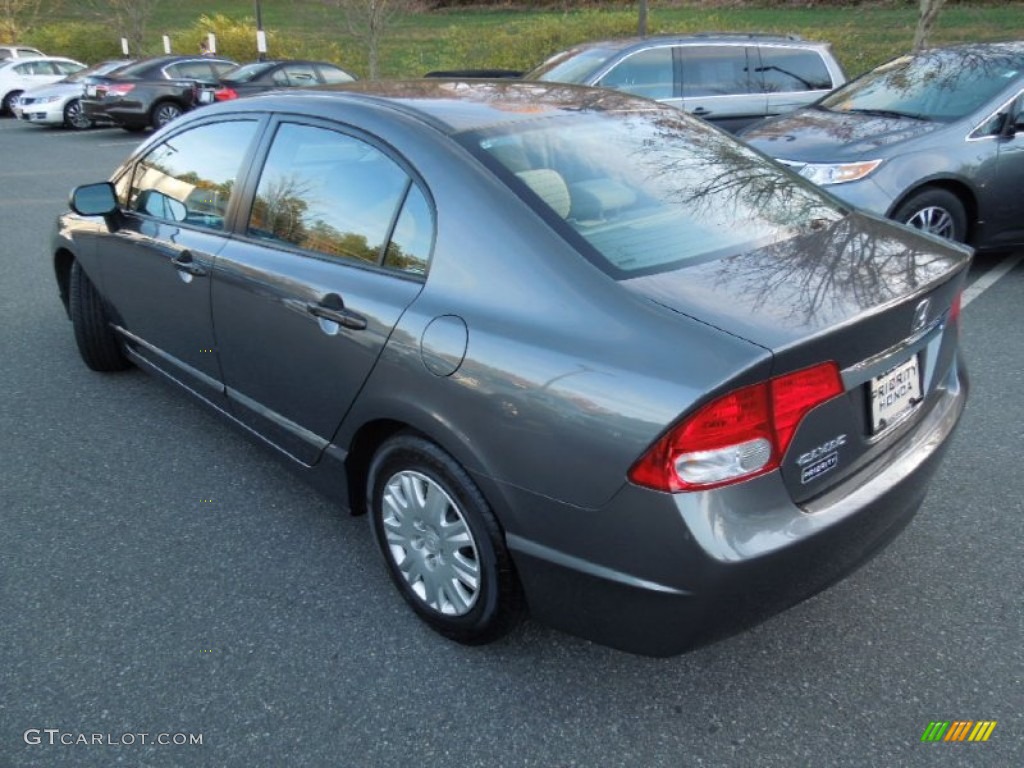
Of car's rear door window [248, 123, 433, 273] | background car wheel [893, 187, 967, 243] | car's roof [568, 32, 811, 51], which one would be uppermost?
car's roof [568, 32, 811, 51]

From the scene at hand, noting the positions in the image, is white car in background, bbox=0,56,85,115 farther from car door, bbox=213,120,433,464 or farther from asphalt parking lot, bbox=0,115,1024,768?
car door, bbox=213,120,433,464

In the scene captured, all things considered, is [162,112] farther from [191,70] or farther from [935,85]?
[935,85]

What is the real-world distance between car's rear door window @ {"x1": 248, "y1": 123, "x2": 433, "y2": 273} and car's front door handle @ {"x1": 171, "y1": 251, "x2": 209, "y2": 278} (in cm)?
31

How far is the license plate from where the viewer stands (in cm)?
212

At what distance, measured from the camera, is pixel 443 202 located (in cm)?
236

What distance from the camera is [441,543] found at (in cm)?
241

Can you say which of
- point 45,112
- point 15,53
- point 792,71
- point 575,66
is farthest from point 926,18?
point 15,53

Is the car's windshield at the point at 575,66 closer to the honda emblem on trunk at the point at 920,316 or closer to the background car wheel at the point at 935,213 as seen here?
the background car wheel at the point at 935,213

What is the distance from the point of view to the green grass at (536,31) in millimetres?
23312

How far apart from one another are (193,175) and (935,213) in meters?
4.69

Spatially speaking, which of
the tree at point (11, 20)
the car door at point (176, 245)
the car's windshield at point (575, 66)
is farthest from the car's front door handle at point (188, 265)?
the tree at point (11, 20)

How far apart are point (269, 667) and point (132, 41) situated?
3613cm

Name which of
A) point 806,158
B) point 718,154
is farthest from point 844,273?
point 806,158

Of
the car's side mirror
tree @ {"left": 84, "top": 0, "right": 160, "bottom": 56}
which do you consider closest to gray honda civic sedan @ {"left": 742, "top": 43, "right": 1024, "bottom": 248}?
the car's side mirror
